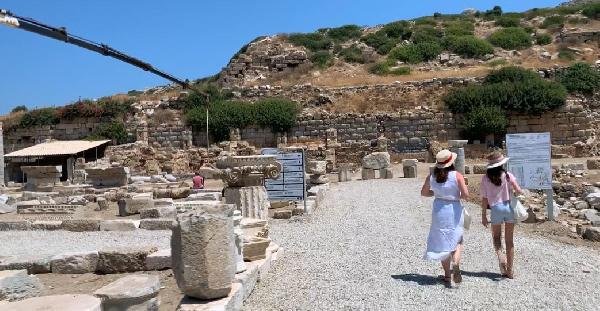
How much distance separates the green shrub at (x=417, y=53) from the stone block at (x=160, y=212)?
32.4m

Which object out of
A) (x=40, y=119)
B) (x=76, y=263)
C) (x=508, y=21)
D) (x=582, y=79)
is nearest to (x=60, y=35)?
(x=76, y=263)

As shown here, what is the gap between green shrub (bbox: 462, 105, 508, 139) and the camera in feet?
95.8

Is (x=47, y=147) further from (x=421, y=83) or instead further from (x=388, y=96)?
(x=421, y=83)

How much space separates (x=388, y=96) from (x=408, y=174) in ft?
40.9

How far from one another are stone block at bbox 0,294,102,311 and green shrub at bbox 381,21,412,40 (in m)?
44.3

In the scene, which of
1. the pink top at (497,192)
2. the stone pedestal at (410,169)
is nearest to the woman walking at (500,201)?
the pink top at (497,192)

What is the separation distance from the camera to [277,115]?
3153cm

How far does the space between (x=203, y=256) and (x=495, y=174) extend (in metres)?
3.62

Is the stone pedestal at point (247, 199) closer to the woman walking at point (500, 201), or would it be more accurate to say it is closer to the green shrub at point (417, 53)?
the woman walking at point (500, 201)

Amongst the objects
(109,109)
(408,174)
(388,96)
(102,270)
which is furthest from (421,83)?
(102,270)

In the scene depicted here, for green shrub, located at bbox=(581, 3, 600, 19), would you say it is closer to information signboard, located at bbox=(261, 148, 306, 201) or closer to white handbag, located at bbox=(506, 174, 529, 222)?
information signboard, located at bbox=(261, 148, 306, 201)

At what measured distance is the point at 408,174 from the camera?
21.6 metres

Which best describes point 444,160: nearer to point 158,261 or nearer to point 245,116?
point 158,261

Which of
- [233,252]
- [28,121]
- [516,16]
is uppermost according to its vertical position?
[516,16]
